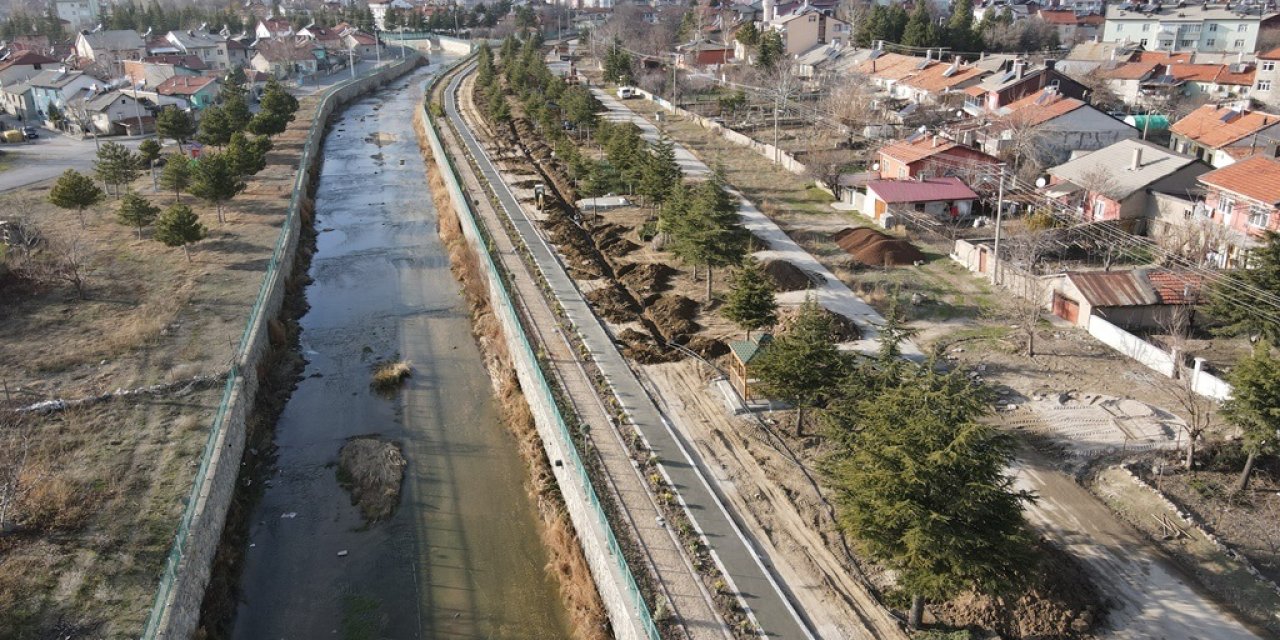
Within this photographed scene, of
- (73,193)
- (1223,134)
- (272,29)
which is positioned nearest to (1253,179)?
(1223,134)

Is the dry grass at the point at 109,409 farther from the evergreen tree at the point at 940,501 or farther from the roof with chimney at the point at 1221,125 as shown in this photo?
the roof with chimney at the point at 1221,125

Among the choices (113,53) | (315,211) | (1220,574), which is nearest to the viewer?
(1220,574)

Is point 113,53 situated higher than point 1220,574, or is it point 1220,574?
point 113,53

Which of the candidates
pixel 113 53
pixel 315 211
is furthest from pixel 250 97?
pixel 315 211

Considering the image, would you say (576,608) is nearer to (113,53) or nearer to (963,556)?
(963,556)

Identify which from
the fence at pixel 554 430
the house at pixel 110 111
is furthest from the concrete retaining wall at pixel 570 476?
the house at pixel 110 111
